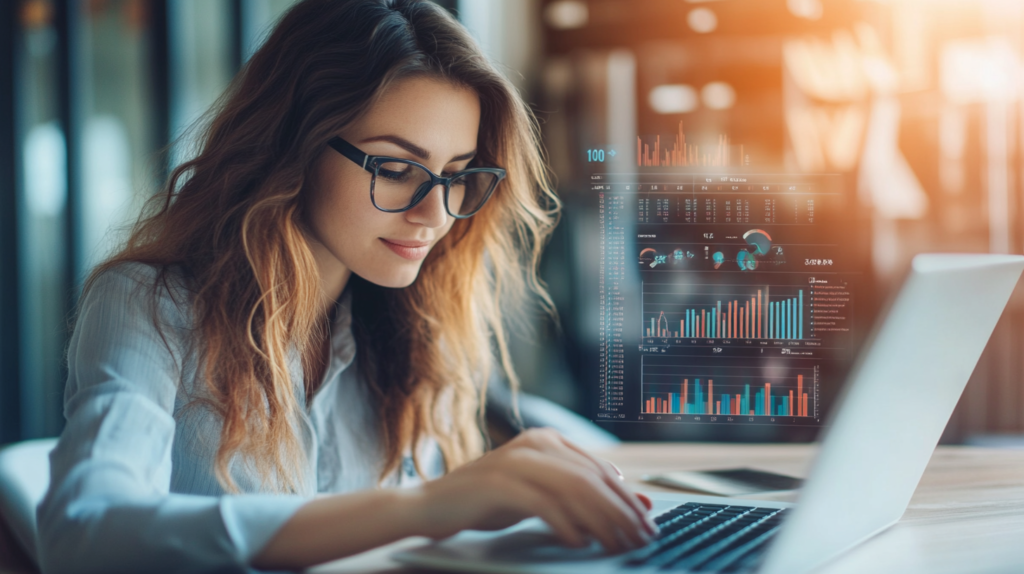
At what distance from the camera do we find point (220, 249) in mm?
887

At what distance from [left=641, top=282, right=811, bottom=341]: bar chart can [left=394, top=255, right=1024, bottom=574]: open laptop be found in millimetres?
219

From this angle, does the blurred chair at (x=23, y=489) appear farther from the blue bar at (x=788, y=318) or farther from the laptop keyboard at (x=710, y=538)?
the blue bar at (x=788, y=318)

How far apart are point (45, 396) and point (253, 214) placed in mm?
2137

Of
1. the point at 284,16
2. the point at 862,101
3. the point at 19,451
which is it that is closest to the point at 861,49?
the point at 862,101

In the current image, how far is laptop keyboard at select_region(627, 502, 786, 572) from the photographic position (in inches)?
20.3

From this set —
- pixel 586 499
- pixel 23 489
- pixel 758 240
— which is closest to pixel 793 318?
pixel 758 240

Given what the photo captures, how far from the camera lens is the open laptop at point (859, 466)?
0.48 meters

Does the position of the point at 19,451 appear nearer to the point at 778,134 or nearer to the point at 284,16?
the point at 284,16

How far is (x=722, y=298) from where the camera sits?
2.92ft

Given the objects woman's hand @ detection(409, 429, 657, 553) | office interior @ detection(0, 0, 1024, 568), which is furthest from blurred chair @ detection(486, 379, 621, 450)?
woman's hand @ detection(409, 429, 657, 553)

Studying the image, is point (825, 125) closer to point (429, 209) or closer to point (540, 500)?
point (429, 209)

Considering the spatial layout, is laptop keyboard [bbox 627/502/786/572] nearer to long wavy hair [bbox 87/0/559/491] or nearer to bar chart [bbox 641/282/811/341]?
bar chart [bbox 641/282/811/341]

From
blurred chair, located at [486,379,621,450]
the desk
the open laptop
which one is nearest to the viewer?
the open laptop

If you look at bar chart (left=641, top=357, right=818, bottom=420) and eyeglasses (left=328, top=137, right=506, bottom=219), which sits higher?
eyeglasses (left=328, top=137, right=506, bottom=219)
